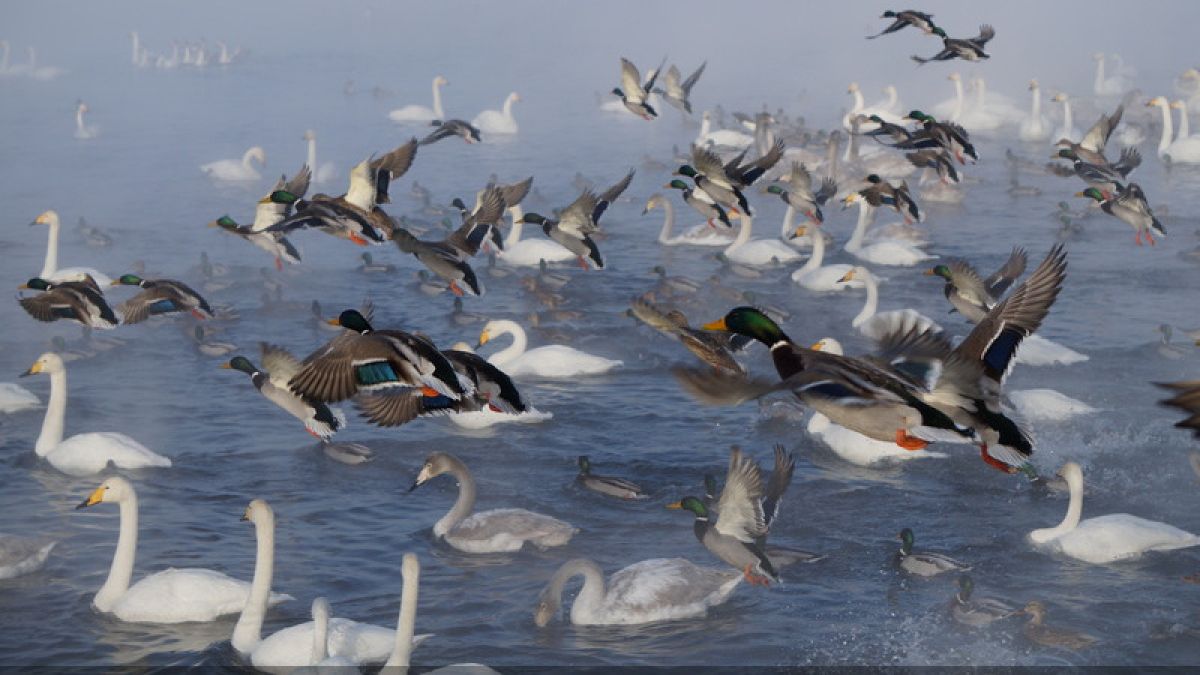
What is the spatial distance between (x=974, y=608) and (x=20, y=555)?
967cm

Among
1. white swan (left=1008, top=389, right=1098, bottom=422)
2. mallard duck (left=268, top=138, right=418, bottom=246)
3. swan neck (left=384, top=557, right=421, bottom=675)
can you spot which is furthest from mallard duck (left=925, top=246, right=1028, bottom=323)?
swan neck (left=384, top=557, right=421, bottom=675)

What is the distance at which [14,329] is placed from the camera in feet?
89.1

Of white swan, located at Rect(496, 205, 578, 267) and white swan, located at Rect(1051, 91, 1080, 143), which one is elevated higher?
white swan, located at Rect(1051, 91, 1080, 143)

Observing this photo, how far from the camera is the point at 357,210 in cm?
1808

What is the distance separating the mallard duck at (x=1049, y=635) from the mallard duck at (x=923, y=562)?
141 centimetres

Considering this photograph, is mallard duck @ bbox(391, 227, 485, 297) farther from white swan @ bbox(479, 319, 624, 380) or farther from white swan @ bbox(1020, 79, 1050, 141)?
white swan @ bbox(1020, 79, 1050, 141)

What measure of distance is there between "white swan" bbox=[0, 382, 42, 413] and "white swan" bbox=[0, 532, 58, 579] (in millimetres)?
5740

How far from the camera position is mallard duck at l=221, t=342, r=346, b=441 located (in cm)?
1809

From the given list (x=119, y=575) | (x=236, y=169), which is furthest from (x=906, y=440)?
(x=236, y=169)

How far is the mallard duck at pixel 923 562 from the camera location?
16266mm

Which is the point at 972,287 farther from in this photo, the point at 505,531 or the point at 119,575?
the point at 119,575

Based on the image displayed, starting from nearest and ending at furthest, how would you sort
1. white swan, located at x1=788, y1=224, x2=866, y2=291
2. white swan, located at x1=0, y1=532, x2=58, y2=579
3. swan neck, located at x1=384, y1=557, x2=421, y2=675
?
1. swan neck, located at x1=384, y1=557, x2=421, y2=675
2. white swan, located at x1=0, y1=532, x2=58, y2=579
3. white swan, located at x1=788, y1=224, x2=866, y2=291

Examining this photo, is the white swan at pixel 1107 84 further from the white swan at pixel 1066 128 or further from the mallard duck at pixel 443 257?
the mallard duck at pixel 443 257

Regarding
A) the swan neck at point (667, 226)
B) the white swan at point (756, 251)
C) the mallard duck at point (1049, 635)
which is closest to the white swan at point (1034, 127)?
the swan neck at point (667, 226)
